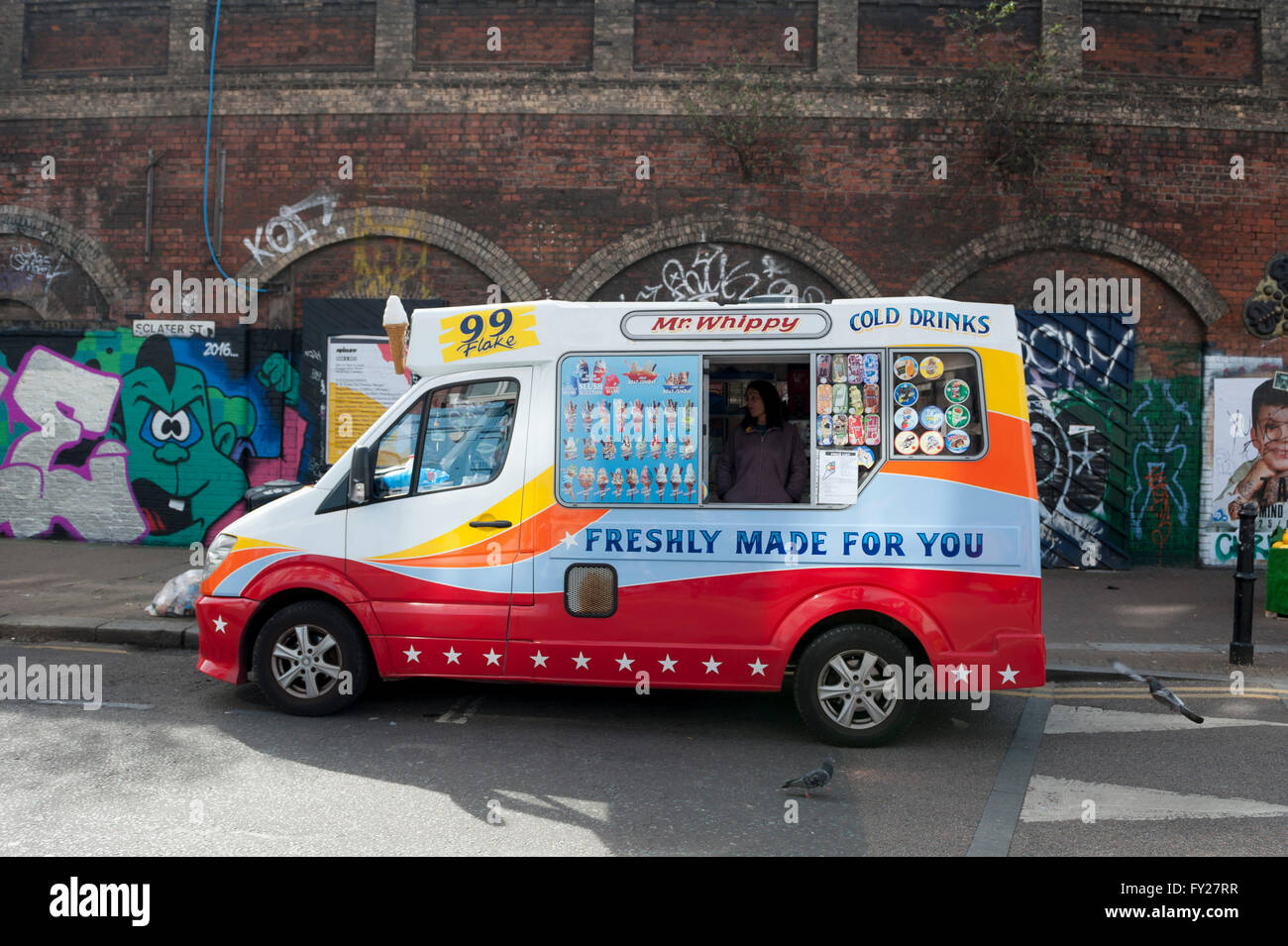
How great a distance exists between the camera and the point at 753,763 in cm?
535

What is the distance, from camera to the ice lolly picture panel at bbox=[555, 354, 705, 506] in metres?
5.77

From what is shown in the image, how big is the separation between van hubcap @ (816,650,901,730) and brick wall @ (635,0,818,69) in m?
8.77

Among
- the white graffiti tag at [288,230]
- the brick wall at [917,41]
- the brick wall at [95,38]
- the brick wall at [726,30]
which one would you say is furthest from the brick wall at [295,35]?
the brick wall at [917,41]

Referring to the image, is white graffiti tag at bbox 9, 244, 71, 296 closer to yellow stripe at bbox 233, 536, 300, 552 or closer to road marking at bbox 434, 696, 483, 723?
yellow stripe at bbox 233, 536, 300, 552

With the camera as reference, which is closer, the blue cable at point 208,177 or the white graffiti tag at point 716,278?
the white graffiti tag at point 716,278

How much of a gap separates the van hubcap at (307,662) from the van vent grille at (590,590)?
4.81ft

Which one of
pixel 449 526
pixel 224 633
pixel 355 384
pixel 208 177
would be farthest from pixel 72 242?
pixel 449 526

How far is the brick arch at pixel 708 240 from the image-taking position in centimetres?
1180

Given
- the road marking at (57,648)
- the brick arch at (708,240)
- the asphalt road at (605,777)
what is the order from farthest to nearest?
the brick arch at (708,240), the road marking at (57,648), the asphalt road at (605,777)

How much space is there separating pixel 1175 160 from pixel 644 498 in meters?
9.73

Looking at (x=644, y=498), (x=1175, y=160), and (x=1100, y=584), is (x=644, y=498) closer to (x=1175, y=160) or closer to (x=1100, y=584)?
(x=1100, y=584)

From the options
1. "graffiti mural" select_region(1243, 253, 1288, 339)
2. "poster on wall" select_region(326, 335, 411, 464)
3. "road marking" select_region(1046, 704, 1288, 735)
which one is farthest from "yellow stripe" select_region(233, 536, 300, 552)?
"graffiti mural" select_region(1243, 253, 1288, 339)

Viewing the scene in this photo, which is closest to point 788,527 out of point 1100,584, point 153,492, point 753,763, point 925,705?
point 753,763

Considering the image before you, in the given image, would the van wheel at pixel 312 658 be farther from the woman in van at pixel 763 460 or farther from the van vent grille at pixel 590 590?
the woman in van at pixel 763 460
